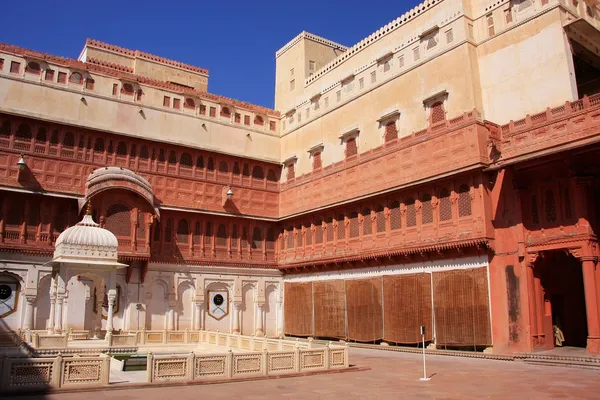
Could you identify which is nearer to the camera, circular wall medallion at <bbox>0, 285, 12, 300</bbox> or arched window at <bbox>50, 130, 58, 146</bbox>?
circular wall medallion at <bbox>0, 285, 12, 300</bbox>

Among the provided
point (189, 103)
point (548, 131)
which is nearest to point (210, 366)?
point (548, 131)

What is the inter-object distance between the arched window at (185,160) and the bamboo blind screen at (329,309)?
Answer: 9.19 metres

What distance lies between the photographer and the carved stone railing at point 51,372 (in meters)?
10.4

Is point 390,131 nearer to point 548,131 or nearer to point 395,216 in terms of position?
point 395,216

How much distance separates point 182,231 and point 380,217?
10651 mm

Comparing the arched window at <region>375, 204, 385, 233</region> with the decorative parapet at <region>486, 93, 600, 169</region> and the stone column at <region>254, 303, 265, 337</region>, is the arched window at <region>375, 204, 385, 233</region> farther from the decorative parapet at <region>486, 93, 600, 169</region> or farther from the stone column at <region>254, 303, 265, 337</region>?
the stone column at <region>254, 303, 265, 337</region>

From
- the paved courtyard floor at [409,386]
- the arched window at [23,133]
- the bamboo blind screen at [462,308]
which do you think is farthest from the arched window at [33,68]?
the bamboo blind screen at [462,308]

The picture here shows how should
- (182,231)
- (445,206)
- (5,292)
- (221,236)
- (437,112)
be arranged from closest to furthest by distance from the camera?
(445,206) < (437,112) < (5,292) < (182,231) < (221,236)

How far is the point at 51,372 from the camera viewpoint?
1094 cm

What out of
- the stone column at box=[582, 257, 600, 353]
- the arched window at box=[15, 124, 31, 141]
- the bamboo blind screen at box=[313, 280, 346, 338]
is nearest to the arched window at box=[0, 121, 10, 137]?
the arched window at box=[15, 124, 31, 141]

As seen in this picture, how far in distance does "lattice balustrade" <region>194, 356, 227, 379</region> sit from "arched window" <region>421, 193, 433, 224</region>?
1120 cm

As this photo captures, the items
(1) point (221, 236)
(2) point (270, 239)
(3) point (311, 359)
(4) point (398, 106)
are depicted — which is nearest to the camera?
(3) point (311, 359)

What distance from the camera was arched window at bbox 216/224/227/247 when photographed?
2925cm

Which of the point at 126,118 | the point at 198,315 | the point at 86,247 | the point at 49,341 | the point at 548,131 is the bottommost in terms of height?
the point at 49,341
